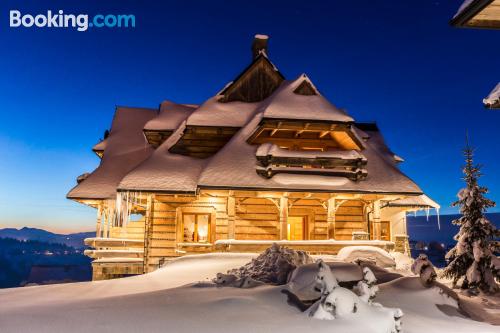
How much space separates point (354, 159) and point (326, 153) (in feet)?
3.84

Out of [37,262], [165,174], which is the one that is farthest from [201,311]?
[37,262]

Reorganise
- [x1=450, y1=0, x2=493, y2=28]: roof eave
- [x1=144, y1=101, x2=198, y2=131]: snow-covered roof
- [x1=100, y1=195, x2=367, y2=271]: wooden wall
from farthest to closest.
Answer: [x1=144, y1=101, x2=198, y2=131]: snow-covered roof, [x1=100, y1=195, x2=367, y2=271]: wooden wall, [x1=450, y1=0, x2=493, y2=28]: roof eave

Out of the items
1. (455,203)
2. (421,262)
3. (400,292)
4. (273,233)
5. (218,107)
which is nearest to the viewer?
(400,292)

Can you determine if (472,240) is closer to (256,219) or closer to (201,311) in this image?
(256,219)

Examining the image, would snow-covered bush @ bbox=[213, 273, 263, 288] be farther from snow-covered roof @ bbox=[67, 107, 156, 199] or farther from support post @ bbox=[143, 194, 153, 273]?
snow-covered roof @ bbox=[67, 107, 156, 199]

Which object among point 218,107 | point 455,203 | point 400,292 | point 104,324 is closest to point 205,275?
point 400,292

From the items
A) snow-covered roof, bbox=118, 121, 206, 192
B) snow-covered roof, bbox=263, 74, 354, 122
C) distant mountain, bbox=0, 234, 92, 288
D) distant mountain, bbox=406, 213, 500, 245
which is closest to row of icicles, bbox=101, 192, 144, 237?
snow-covered roof, bbox=118, 121, 206, 192

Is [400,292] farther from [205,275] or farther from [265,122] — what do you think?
[265,122]

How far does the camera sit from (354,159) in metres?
16.7

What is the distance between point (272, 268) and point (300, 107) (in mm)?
10730

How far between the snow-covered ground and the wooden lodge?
7.52 m

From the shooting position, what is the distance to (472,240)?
13.7 meters

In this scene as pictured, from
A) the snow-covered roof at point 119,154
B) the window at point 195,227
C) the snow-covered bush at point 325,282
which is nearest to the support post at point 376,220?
the window at point 195,227

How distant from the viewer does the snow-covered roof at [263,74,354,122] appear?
56.8 feet
